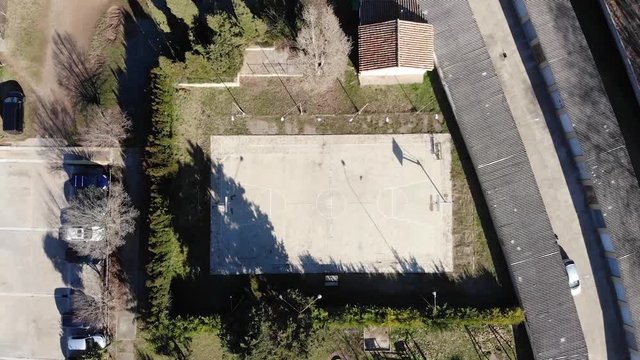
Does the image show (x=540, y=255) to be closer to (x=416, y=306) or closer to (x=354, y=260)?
(x=416, y=306)

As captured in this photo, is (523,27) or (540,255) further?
(523,27)

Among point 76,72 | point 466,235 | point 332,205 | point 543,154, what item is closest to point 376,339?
point 466,235

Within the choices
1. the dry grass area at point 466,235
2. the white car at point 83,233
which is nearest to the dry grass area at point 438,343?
the dry grass area at point 466,235

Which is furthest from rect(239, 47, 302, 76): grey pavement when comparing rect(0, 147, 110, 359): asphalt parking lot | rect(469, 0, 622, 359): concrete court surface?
rect(0, 147, 110, 359): asphalt parking lot

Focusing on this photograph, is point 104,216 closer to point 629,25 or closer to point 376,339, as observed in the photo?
point 376,339

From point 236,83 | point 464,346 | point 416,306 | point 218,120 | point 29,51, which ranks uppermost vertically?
point 29,51

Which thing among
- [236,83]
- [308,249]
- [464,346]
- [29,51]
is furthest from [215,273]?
[29,51]

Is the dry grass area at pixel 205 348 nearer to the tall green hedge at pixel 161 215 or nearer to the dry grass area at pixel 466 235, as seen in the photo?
the tall green hedge at pixel 161 215
